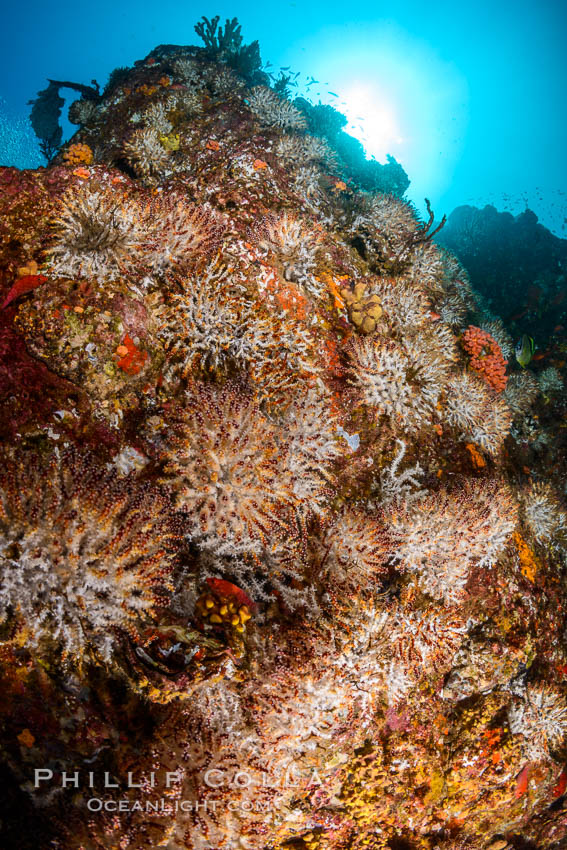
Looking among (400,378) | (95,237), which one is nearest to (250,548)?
(400,378)

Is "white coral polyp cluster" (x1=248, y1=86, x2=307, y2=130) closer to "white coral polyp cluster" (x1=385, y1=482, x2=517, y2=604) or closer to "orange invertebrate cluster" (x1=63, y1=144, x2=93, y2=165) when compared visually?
"orange invertebrate cluster" (x1=63, y1=144, x2=93, y2=165)

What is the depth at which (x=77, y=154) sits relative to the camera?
6.95m

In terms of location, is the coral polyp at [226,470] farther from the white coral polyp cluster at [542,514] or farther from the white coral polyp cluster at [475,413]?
Result: the white coral polyp cluster at [542,514]

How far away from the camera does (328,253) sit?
5.42 m

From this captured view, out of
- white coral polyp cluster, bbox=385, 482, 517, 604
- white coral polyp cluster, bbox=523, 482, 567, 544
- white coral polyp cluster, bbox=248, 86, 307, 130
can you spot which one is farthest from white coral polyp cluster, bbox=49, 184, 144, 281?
white coral polyp cluster, bbox=523, 482, 567, 544

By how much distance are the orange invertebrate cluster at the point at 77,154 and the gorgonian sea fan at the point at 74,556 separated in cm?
664

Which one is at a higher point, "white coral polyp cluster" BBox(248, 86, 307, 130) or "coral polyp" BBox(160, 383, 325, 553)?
"white coral polyp cluster" BBox(248, 86, 307, 130)

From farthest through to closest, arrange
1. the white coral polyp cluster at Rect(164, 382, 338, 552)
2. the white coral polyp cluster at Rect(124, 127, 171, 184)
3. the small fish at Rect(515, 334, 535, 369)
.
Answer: the small fish at Rect(515, 334, 535, 369)
the white coral polyp cluster at Rect(124, 127, 171, 184)
the white coral polyp cluster at Rect(164, 382, 338, 552)

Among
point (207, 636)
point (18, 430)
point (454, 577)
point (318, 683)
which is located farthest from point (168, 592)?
point (454, 577)

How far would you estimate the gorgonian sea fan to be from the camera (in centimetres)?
259

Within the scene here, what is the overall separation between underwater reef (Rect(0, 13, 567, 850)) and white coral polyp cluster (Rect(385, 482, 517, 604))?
0.03m

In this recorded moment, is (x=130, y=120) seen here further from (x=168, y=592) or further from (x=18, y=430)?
(x=168, y=592)

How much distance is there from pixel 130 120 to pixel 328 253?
18.2ft

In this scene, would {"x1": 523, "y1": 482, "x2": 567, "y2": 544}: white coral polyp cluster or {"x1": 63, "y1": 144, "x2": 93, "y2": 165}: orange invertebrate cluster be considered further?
{"x1": 63, "y1": 144, "x2": 93, "y2": 165}: orange invertebrate cluster
